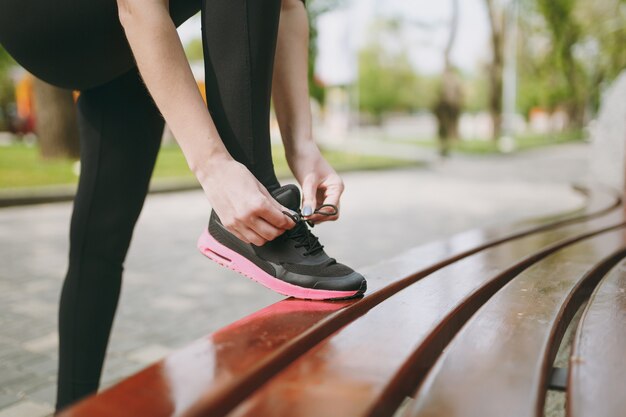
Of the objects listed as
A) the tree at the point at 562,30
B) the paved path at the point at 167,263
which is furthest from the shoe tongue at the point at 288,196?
the tree at the point at 562,30

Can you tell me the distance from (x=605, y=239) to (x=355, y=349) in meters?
1.21

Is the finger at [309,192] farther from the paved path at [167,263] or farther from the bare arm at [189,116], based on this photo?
the paved path at [167,263]

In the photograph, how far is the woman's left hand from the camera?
1.24m

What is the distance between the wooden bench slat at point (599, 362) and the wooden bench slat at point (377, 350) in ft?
0.56

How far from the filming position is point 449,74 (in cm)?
2152

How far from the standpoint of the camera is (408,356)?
79 cm

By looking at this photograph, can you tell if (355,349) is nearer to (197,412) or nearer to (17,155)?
(197,412)

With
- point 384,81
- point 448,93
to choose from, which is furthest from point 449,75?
point 384,81

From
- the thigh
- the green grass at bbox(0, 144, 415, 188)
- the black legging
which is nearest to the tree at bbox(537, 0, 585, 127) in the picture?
the green grass at bbox(0, 144, 415, 188)

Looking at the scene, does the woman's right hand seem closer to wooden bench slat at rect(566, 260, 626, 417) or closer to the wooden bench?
the wooden bench

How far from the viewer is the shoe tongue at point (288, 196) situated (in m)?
1.13

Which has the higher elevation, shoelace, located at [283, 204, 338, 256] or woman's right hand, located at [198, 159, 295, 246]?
woman's right hand, located at [198, 159, 295, 246]

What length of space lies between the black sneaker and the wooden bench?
35 mm

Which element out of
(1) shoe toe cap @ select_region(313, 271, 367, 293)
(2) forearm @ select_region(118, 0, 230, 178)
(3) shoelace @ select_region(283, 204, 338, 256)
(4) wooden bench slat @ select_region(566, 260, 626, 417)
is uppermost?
(2) forearm @ select_region(118, 0, 230, 178)
